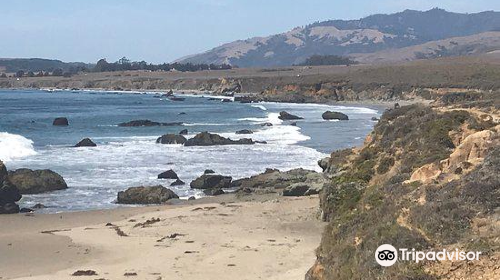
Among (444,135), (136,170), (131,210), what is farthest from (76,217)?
(444,135)

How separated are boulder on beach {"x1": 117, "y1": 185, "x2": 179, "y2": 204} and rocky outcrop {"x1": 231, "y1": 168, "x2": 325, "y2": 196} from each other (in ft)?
9.65

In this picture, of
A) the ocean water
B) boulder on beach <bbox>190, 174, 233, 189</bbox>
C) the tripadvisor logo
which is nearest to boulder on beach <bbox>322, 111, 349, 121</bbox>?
the ocean water

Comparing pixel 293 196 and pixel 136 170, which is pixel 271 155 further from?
pixel 293 196

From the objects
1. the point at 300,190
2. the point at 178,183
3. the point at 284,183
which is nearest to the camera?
the point at 300,190

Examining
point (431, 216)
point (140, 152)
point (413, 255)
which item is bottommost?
point (140, 152)

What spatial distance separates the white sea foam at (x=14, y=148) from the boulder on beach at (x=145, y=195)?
1325 cm

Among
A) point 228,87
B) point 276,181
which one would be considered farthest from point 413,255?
point 228,87

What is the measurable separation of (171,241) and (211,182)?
9392 mm

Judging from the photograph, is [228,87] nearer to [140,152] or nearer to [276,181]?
[140,152]

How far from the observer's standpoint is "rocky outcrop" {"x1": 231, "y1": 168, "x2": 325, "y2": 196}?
24.6m

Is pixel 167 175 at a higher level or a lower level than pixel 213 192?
higher

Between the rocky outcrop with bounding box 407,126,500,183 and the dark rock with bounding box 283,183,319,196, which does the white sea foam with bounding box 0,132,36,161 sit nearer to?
the dark rock with bounding box 283,183,319,196

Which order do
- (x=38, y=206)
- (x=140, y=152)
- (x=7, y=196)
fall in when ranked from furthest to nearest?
(x=140, y=152) < (x=38, y=206) < (x=7, y=196)

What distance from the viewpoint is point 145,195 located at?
2483 centimetres
